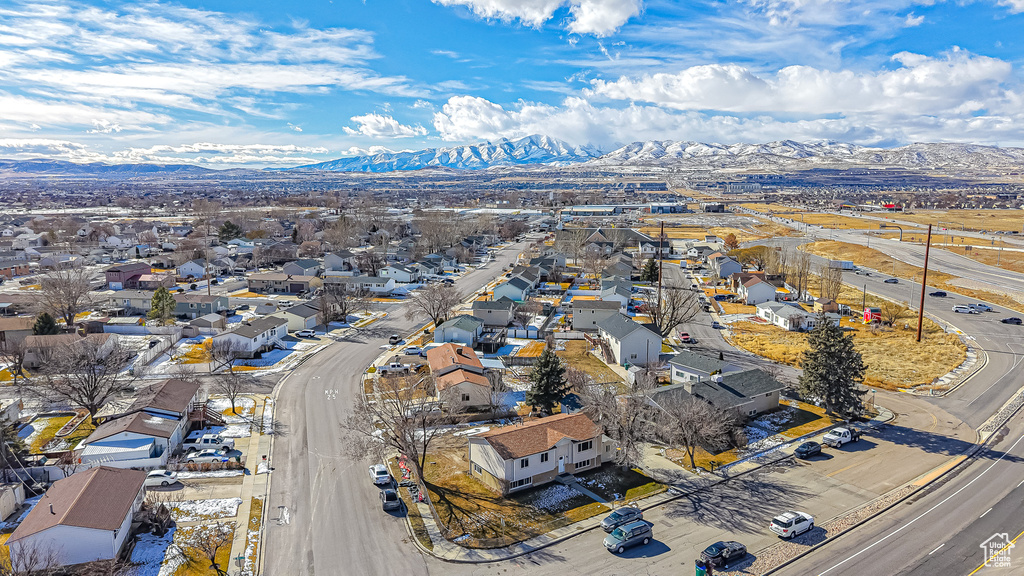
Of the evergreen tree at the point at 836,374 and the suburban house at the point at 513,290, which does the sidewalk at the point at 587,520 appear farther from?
the suburban house at the point at 513,290

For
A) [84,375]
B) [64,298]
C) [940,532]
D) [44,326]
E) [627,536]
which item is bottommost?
[940,532]

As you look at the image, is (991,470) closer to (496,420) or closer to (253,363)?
(496,420)

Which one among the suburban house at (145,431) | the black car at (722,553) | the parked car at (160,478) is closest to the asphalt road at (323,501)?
the parked car at (160,478)

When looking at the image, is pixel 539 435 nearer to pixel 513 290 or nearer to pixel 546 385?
pixel 546 385

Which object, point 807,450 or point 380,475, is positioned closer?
point 380,475

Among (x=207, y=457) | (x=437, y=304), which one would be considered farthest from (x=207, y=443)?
(x=437, y=304)

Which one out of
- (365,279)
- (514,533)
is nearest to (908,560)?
(514,533)

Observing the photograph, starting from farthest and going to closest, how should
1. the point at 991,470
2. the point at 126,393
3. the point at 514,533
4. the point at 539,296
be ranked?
the point at 539,296, the point at 126,393, the point at 991,470, the point at 514,533
